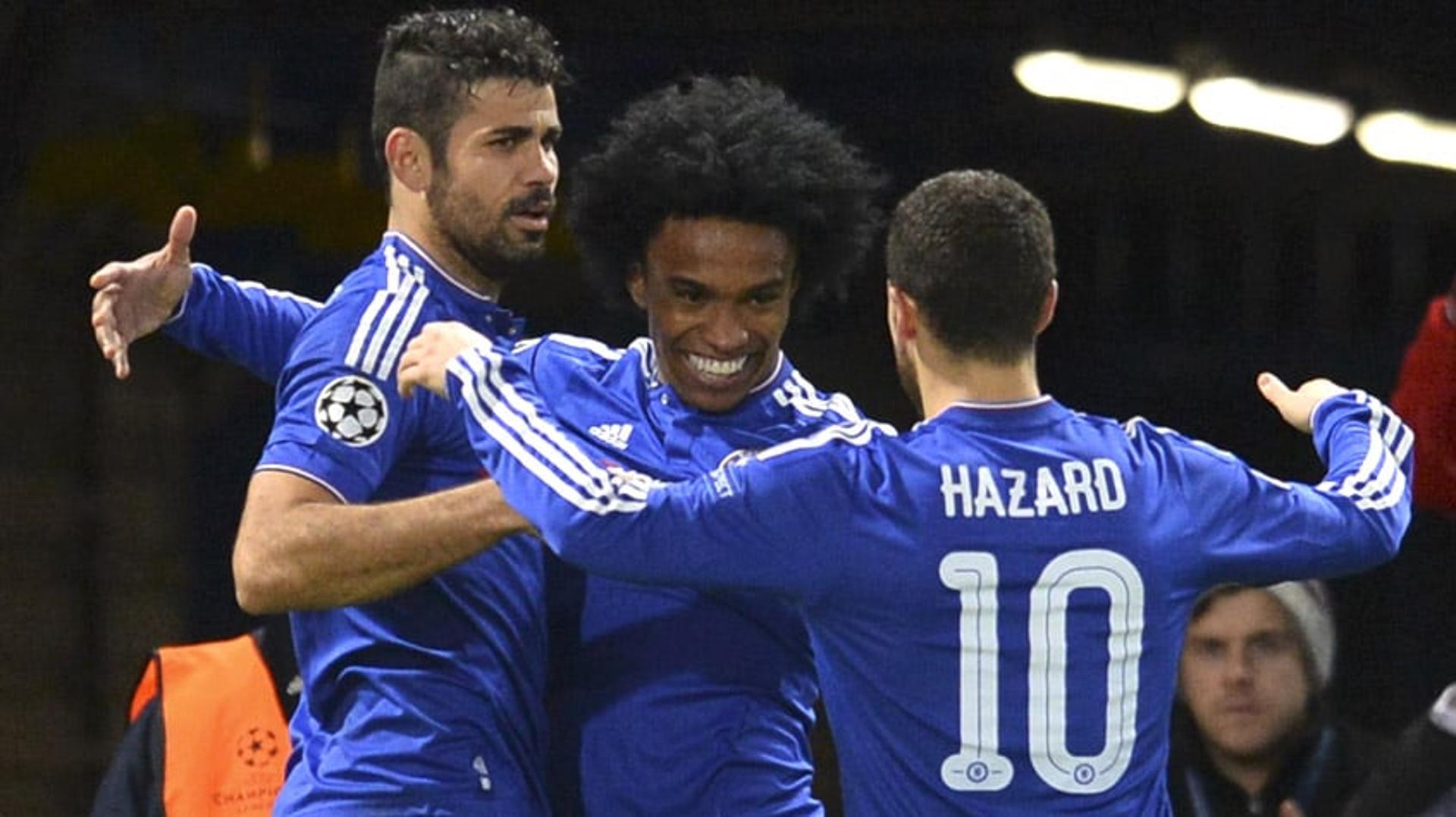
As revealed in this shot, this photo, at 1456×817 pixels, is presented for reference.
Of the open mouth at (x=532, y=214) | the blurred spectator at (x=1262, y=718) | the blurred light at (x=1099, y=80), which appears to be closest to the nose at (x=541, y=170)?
the open mouth at (x=532, y=214)

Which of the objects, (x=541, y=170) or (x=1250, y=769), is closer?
(x=541, y=170)

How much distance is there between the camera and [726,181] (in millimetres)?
4297

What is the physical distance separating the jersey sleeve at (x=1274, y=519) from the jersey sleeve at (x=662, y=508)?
1.71 ft

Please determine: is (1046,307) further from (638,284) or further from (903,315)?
(638,284)

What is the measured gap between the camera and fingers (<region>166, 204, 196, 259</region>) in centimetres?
464

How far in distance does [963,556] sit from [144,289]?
5.34ft

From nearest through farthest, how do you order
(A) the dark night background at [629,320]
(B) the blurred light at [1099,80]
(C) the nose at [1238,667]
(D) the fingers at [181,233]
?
(D) the fingers at [181,233] < (C) the nose at [1238,667] < (A) the dark night background at [629,320] < (B) the blurred light at [1099,80]

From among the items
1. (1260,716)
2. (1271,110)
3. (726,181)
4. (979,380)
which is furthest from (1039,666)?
(1271,110)

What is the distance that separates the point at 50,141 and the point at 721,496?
6.69m

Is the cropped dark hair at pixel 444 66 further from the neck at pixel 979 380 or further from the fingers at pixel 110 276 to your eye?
the neck at pixel 979 380

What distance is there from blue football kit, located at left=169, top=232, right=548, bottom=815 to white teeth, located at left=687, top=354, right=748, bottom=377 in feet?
1.18

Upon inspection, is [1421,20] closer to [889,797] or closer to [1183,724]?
[1183,724]

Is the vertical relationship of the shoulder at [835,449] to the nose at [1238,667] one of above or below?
above

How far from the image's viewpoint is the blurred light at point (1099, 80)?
10.5m
